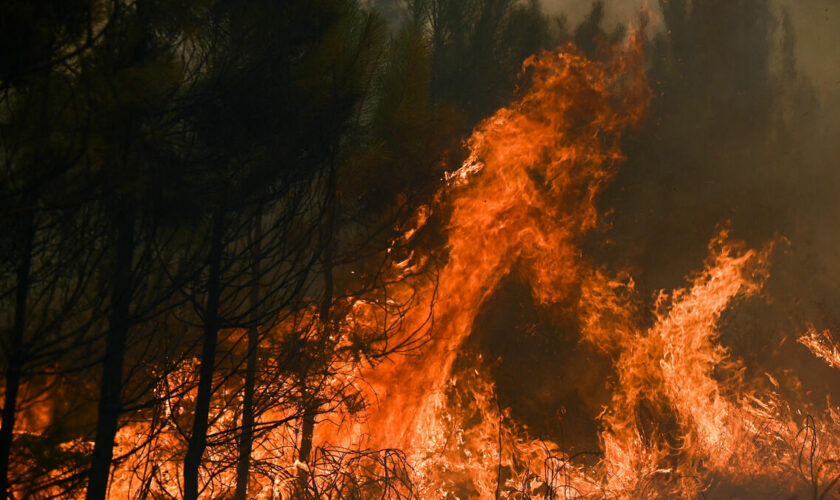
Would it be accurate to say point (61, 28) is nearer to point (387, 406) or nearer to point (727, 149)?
point (387, 406)

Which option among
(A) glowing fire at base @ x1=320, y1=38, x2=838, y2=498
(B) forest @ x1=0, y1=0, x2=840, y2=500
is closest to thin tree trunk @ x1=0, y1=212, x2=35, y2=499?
(B) forest @ x1=0, y1=0, x2=840, y2=500

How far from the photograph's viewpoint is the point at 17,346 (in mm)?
4758

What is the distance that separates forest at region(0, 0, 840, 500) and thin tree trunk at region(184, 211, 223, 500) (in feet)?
0.08

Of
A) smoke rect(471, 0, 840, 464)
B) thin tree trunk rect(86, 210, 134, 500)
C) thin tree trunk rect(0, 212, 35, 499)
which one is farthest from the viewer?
smoke rect(471, 0, 840, 464)

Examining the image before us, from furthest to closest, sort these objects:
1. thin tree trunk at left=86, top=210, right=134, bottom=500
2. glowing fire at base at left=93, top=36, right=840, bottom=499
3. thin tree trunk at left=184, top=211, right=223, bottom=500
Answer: glowing fire at base at left=93, top=36, right=840, bottom=499, thin tree trunk at left=184, top=211, right=223, bottom=500, thin tree trunk at left=86, top=210, right=134, bottom=500

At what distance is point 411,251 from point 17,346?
6.26 m

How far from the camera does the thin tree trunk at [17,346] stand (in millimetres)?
4719

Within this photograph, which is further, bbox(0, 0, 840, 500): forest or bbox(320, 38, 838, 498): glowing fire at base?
bbox(320, 38, 838, 498): glowing fire at base

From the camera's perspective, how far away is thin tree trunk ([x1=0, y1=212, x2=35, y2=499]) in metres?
4.72

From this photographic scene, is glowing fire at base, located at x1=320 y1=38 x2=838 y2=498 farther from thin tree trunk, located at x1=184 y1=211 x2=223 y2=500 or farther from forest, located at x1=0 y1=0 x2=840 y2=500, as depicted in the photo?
thin tree trunk, located at x1=184 y1=211 x2=223 y2=500

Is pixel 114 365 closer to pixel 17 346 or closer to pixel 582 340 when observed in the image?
pixel 17 346

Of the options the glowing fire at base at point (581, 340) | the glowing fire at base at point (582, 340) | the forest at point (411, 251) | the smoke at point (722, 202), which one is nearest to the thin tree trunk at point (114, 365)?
the forest at point (411, 251)

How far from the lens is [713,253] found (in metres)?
18.8

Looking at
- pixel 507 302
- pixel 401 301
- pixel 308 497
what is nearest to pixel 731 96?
pixel 507 302
